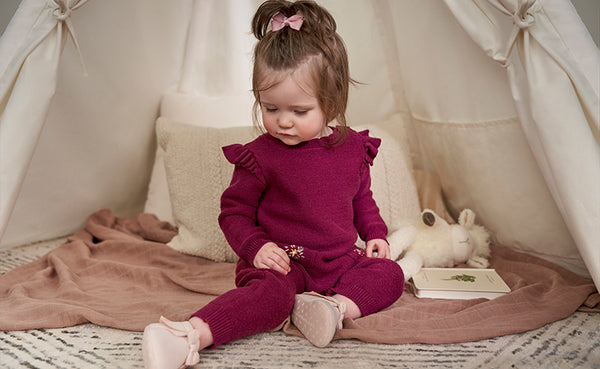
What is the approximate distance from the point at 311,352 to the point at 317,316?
0.07 metres

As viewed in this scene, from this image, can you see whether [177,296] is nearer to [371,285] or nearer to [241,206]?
[241,206]

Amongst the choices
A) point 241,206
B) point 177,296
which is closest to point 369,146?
point 241,206

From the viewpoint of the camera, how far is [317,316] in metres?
1.10

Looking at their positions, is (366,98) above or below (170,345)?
above

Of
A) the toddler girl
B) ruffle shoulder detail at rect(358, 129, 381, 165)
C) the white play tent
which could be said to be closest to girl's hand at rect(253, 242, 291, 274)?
the toddler girl

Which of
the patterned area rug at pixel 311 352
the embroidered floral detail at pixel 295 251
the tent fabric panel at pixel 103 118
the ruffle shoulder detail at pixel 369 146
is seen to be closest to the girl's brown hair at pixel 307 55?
the ruffle shoulder detail at pixel 369 146

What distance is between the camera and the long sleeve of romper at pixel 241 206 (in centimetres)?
127

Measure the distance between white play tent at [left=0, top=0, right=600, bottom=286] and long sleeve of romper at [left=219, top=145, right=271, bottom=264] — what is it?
0.46 meters

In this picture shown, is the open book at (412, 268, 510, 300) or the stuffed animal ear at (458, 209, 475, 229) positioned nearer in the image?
the open book at (412, 268, 510, 300)

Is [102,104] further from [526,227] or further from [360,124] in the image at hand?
[526,227]

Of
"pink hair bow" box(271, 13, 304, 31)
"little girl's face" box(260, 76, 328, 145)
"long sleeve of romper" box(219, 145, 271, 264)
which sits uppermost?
"pink hair bow" box(271, 13, 304, 31)

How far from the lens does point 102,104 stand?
191cm

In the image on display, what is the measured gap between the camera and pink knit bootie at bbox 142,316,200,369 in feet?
3.04

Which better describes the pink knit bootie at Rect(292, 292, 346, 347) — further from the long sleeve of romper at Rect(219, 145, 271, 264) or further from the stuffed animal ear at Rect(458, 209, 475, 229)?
the stuffed animal ear at Rect(458, 209, 475, 229)
